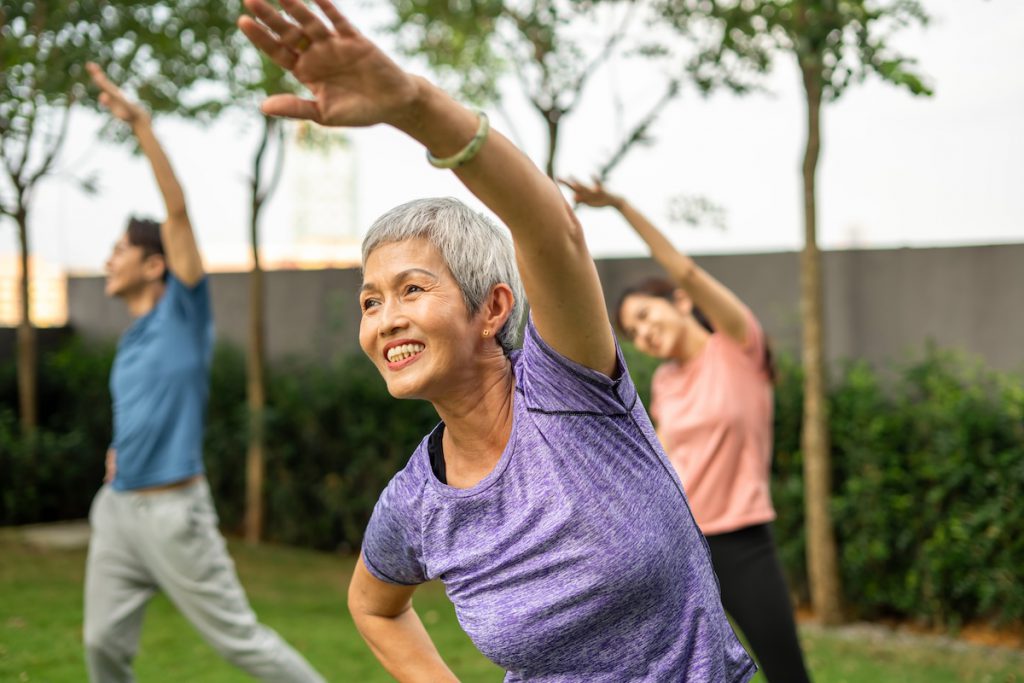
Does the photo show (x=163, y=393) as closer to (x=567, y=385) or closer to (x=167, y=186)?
(x=167, y=186)

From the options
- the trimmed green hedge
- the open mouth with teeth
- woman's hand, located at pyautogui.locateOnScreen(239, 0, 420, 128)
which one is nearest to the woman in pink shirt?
the trimmed green hedge

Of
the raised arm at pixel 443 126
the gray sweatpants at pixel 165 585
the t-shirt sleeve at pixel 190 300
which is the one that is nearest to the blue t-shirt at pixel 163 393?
the t-shirt sleeve at pixel 190 300

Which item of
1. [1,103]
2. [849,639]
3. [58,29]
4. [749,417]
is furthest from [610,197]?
[1,103]

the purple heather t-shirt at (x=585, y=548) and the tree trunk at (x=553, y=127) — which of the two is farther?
the tree trunk at (x=553, y=127)

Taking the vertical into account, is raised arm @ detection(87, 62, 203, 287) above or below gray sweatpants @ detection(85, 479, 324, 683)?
above

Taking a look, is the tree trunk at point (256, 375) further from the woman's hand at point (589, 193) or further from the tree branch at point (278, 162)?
the woman's hand at point (589, 193)

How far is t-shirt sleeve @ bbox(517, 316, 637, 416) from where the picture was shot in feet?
6.20

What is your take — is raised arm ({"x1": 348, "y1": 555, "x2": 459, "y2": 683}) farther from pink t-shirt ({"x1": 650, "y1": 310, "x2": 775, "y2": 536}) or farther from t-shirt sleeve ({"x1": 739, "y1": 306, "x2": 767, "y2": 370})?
t-shirt sleeve ({"x1": 739, "y1": 306, "x2": 767, "y2": 370})

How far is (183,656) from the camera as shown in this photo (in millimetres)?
6023

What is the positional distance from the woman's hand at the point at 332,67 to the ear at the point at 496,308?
70 cm

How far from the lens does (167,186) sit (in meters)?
4.17

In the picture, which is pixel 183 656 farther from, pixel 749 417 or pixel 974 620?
pixel 974 620

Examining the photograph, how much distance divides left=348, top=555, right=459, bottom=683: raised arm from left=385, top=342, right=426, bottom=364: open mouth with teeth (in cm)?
66

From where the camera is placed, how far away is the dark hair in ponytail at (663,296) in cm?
437
